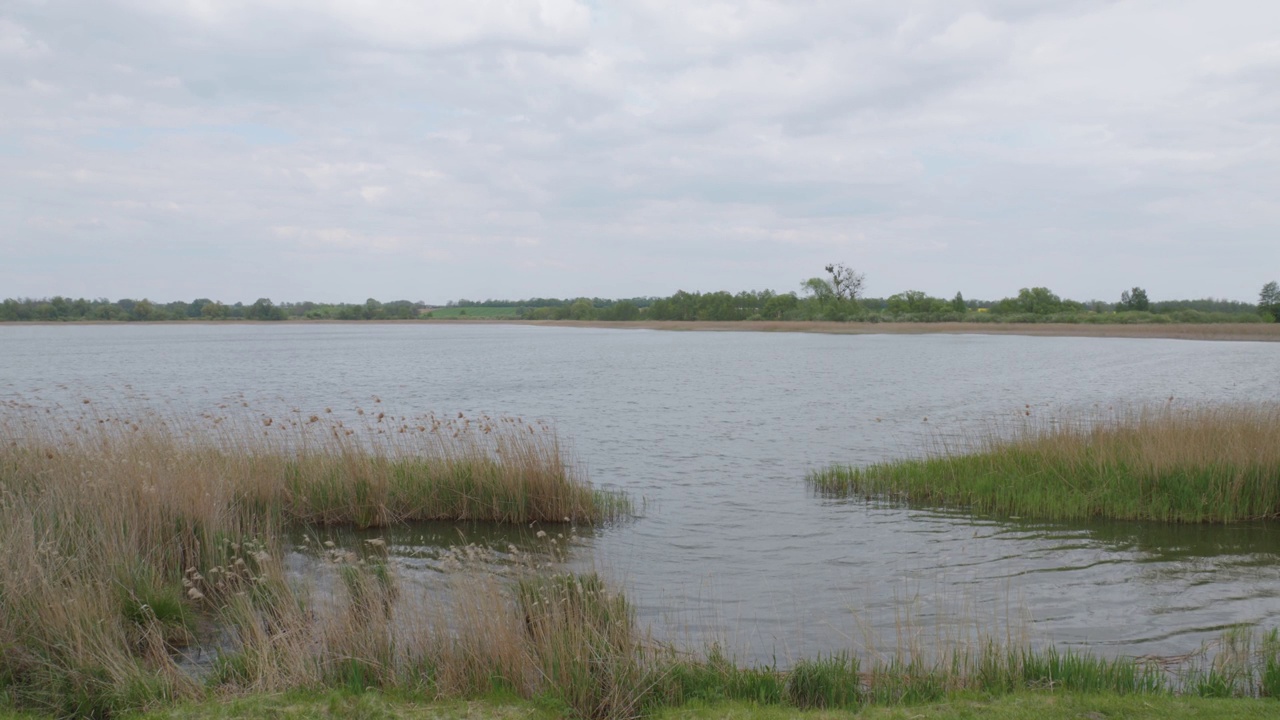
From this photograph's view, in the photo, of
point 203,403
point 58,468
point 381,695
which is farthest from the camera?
point 203,403

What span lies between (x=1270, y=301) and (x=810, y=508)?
100080 millimetres

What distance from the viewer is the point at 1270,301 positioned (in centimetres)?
9081

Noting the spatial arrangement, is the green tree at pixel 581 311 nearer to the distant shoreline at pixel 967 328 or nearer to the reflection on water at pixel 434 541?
the distant shoreline at pixel 967 328

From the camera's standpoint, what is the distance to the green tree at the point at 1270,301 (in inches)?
3290

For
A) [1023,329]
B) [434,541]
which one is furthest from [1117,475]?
[1023,329]

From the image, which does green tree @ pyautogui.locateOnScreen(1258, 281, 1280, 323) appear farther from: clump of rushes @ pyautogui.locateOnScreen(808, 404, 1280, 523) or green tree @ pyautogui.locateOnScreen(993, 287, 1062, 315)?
clump of rushes @ pyautogui.locateOnScreen(808, 404, 1280, 523)

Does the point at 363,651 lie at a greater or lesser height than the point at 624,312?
lesser

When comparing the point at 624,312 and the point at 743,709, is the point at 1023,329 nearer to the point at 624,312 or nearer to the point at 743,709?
the point at 624,312

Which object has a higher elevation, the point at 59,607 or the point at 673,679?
the point at 59,607

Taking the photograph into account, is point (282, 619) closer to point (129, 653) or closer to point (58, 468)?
point (129, 653)

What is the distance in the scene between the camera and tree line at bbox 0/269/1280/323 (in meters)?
101

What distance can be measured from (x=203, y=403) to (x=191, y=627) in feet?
71.5

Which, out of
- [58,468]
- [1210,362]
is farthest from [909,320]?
[58,468]

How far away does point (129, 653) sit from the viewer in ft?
19.9
